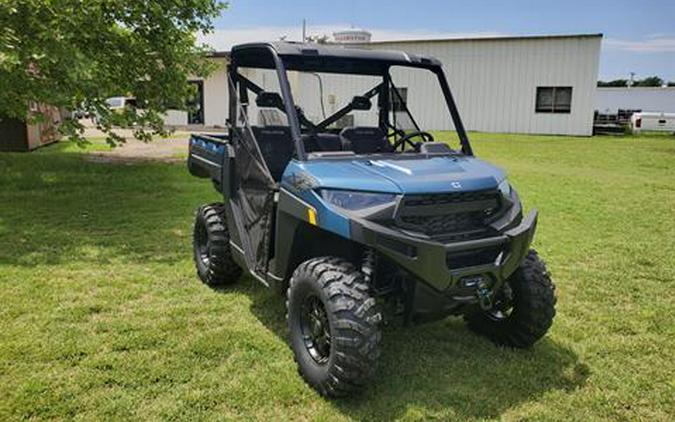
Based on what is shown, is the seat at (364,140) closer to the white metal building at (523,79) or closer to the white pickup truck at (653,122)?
the white metal building at (523,79)

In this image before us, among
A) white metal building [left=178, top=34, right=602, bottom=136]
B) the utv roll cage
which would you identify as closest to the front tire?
the utv roll cage

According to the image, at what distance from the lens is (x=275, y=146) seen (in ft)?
15.0

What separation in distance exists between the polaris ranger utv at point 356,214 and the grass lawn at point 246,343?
274mm

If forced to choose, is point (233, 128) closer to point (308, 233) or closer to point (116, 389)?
point (308, 233)

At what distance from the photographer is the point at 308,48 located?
3.92 metres

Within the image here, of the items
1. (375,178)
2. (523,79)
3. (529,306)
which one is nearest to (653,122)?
(523,79)

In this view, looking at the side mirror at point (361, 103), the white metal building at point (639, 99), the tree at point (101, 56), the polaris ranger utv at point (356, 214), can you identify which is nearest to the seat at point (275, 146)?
the polaris ranger utv at point (356, 214)

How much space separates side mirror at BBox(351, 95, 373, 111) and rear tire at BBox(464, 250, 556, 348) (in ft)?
5.58

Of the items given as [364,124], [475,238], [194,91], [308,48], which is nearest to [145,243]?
[364,124]

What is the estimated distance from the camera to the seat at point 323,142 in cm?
419

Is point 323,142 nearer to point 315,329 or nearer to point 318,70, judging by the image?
point 318,70

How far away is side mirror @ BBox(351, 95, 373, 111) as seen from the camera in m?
4.70

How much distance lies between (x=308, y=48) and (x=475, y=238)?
165cm

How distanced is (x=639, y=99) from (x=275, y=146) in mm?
34683
